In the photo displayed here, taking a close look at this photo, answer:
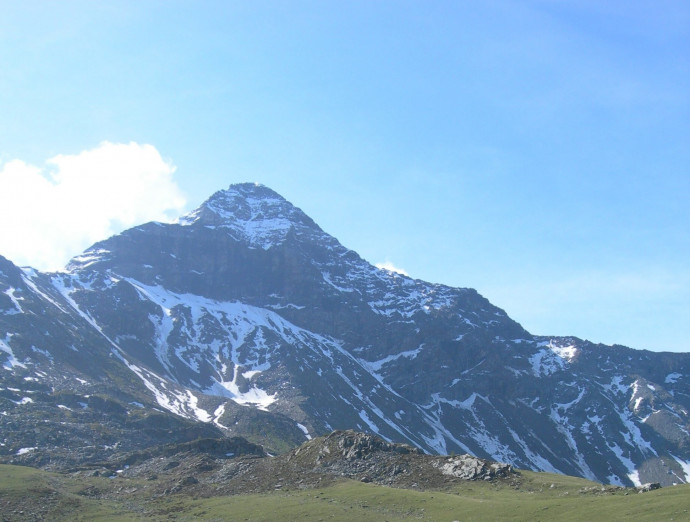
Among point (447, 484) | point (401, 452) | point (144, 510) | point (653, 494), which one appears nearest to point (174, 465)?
point (144, 510)

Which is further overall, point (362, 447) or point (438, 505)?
point (362, 447)

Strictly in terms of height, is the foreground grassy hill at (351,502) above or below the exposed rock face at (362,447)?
below

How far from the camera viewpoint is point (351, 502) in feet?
273

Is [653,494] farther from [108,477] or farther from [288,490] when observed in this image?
[108,477]

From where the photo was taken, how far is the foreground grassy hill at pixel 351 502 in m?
68.9

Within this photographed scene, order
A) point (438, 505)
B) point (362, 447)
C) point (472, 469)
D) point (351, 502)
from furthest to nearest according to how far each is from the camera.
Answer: point (362, 447) < point (472, 469) < point (351, 502) < point (438, 505)

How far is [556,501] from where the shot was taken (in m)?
74.9

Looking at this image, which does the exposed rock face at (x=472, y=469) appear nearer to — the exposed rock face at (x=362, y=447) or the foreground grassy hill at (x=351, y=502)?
the foreground grassy hill at (x=351, y=502)

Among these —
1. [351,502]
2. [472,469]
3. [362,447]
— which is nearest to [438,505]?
[351,502]

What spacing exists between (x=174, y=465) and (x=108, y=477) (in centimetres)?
1189

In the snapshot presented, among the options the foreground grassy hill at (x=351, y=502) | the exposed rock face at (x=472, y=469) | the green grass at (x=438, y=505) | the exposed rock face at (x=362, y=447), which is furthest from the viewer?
the exposed rock face at (x=362, y=447)

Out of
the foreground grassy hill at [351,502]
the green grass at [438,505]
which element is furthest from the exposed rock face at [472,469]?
the green grass at [438,505]

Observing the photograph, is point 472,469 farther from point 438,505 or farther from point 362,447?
point 362,447

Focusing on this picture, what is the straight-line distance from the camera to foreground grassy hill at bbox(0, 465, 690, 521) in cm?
6888
